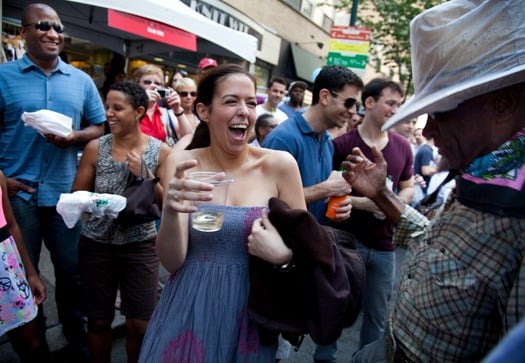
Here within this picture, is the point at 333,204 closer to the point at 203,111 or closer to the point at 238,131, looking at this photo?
the point at 238,131

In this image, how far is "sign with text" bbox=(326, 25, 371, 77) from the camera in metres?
9.25

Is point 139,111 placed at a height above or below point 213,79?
below

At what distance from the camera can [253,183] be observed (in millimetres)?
1953

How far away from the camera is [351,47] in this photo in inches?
369

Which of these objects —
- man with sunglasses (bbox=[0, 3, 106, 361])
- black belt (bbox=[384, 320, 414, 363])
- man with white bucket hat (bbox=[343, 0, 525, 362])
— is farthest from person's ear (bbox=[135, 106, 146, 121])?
black belt (bbox=[384, 320, 414, 363])

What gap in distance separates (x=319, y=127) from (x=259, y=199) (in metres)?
1.34

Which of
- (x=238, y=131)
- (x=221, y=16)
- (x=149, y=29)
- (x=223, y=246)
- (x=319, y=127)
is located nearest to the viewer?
(x=223, y=246)

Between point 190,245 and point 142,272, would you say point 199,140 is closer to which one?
point 190,245

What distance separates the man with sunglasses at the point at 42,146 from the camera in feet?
9.14

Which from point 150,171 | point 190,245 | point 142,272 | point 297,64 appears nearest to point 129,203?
point 150,171

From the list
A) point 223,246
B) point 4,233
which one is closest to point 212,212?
point 223,246

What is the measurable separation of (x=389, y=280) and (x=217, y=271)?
2.04m

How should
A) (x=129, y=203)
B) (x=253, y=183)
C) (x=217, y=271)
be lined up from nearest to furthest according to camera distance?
(x=217, y=271) → (x=253, y=183) → (x=129, y=203)

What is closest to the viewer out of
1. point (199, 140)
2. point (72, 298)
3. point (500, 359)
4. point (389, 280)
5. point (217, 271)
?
point (500, 359)
